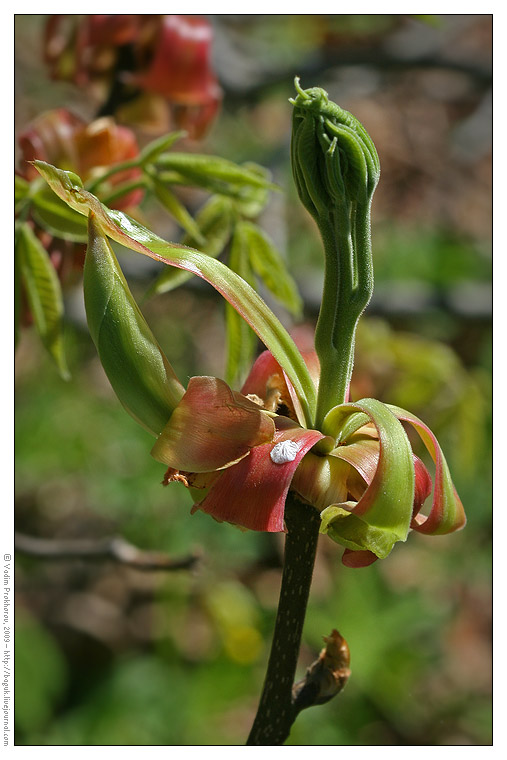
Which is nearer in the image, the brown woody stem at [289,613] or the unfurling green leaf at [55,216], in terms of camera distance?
the brown woody stem at [289,613]

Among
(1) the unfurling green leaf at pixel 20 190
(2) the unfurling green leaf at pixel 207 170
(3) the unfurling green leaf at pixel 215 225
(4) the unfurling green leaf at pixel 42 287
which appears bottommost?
(4) the unfurling green leaf at pixel 42 287

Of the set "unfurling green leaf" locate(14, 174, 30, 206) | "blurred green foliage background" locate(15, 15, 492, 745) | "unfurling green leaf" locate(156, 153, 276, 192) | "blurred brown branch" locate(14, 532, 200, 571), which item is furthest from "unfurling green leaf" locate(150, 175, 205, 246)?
"blurred green foliage background" locate(15, 15, 492, 745)

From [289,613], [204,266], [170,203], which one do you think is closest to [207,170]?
[170,203]

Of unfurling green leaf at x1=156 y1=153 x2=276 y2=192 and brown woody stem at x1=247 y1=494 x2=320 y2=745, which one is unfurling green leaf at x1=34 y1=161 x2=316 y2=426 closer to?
brown woody stem at x1=247 y1=494 x2=320 y2=745

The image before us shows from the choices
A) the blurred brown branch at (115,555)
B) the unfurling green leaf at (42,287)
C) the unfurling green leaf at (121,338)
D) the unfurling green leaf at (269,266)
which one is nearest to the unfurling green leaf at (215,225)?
the unfurling green leaf at (269,266)

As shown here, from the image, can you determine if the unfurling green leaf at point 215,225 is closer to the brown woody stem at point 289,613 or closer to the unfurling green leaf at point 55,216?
the unfurling green leaf at point 55,216

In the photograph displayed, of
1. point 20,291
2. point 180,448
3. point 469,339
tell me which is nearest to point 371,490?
point 180,448

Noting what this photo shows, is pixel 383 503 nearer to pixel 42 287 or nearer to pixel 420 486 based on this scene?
pixel 420 486
